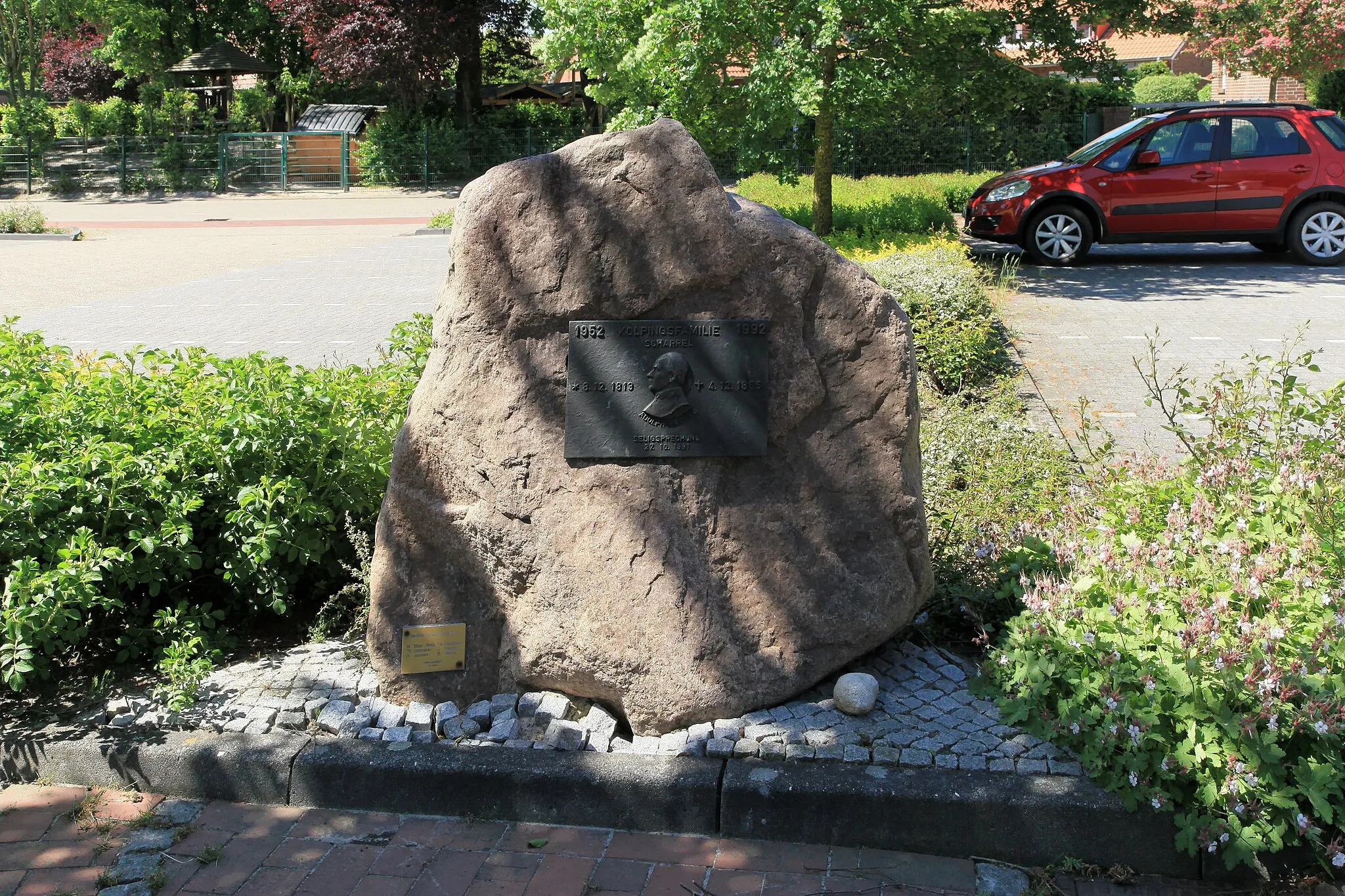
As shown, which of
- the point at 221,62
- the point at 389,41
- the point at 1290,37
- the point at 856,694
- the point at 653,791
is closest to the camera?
the point at 653,791

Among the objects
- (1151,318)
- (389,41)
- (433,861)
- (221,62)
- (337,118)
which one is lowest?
(433,861)

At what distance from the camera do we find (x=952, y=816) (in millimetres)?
3553

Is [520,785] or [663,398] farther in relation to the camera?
[663,398]

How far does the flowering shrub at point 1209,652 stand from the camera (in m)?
3.32

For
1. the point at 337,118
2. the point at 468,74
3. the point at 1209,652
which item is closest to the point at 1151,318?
the point at 1209,652

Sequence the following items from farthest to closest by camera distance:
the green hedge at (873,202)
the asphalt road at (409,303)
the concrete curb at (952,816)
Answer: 1. the green hedge at (873,202)
2. the asphalt road at (409,303)
3. the concrete curb at (952,816)

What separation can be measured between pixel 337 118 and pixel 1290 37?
83.1 ft

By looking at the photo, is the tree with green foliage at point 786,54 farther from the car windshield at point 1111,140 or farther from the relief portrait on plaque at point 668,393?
the relief portrait on plaque at point 668,393

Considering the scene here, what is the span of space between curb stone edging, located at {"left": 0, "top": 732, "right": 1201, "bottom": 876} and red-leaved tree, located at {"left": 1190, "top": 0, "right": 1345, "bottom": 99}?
83.8ft

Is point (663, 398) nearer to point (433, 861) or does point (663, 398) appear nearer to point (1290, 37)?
point (433, 861)

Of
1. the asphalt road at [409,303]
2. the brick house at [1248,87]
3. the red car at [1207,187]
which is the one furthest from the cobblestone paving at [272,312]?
the brick house at [1248,87]

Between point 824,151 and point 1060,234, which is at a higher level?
point 824,151

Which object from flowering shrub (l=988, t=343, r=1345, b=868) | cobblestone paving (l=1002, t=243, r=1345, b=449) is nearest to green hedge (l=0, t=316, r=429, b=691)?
flowering shrub (l=988, t=343, r=1345, b=868)

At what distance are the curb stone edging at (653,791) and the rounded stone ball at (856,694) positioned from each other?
297 millimetres
